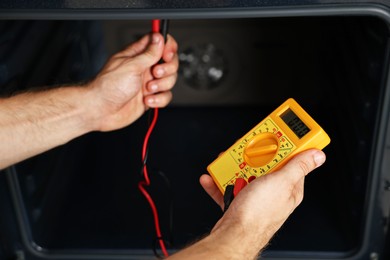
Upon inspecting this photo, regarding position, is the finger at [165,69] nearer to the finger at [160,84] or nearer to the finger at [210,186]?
the finger at [160,84]

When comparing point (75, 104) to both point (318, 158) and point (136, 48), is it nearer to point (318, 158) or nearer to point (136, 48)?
point (136, 48)

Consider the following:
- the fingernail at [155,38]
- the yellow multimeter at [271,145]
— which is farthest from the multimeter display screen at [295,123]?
the fingernail at [155,38]

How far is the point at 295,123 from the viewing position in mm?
806

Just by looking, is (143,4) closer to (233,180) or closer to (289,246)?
(233,180)

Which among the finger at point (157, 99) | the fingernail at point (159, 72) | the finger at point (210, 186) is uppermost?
the fingernail at point (159, 72)

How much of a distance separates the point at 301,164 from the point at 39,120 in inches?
17.1

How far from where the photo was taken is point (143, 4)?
0.76m

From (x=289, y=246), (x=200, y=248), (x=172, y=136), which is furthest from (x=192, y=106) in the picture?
(x=200, y=248)

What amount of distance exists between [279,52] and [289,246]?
545mm

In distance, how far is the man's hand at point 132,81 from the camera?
94 centimetres

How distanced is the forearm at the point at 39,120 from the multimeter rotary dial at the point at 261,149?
298 millimetres

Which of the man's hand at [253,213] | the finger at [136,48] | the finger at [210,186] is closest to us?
the man's hand at [253,213]

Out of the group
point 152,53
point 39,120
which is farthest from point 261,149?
point 39,120

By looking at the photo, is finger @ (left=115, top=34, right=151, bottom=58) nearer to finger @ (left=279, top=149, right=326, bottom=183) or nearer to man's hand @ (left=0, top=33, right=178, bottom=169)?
man's hand @ (left=0, top=33, right=178, bottom=169)
